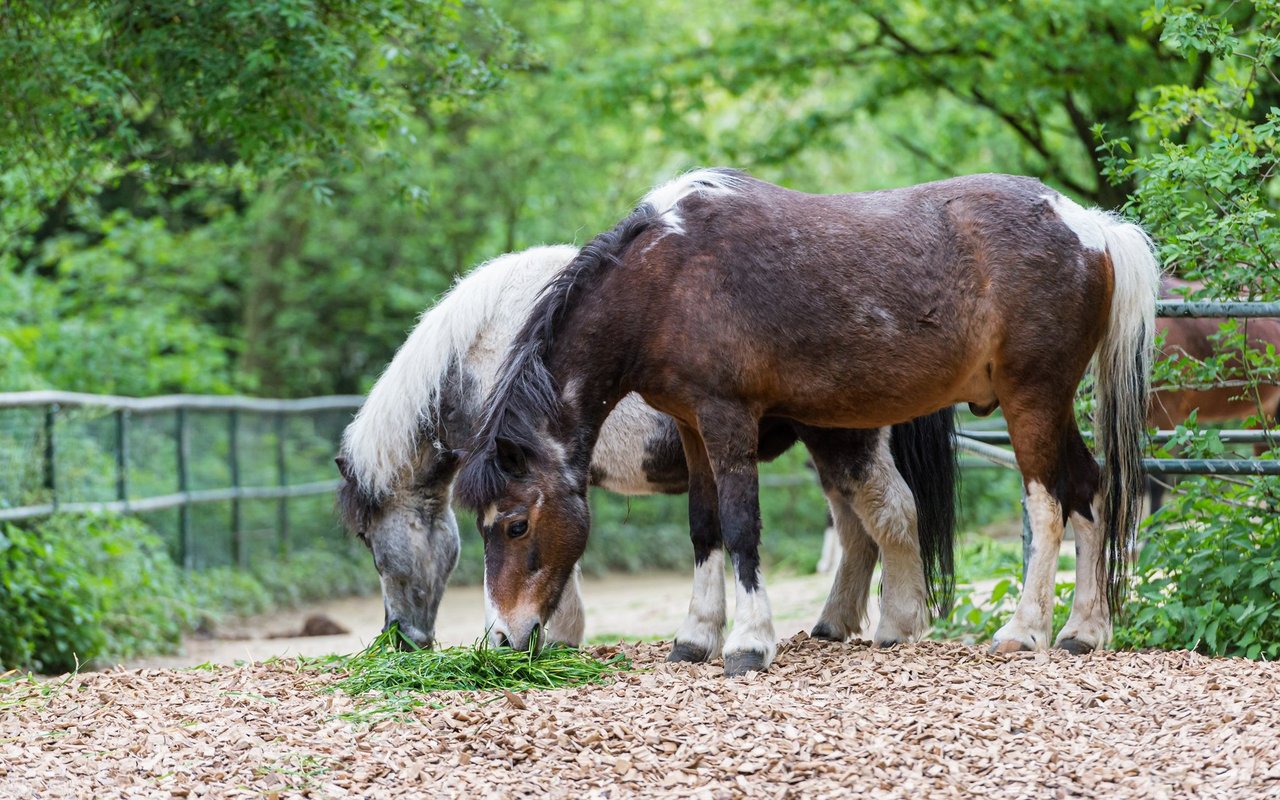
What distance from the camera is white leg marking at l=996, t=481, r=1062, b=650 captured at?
4.53 meters

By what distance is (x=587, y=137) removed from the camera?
1584 cm

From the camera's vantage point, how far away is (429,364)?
520cm

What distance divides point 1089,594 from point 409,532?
2.60 meters

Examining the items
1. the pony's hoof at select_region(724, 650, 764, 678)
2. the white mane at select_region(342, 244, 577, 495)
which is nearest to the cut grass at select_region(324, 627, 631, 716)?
the pony's hoof at select_region(724, 650, 764, 678)

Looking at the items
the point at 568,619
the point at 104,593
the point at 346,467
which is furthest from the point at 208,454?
the point at 568,619

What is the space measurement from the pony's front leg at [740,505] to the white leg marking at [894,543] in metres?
0.72

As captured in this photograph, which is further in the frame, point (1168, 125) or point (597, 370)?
point (1168, 125)

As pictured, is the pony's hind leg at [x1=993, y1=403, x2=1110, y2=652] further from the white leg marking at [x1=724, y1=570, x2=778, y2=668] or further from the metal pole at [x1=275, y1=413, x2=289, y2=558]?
the metal pole at [x1=275, y1=413, x2=289, y2=558]

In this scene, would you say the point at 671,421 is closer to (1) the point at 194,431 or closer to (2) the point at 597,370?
(2) the point at 597,370

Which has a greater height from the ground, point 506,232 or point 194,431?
point 506,232

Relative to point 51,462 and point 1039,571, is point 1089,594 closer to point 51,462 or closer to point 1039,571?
point 1039,571

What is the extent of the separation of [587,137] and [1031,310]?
11.9 meters

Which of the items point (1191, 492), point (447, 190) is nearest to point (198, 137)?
point (1191, 492)

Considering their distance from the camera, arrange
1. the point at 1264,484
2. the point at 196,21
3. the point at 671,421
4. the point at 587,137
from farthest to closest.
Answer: the point at 587,137 < the point at 196,21 < the point at 671,421 < the point at 1264,484
